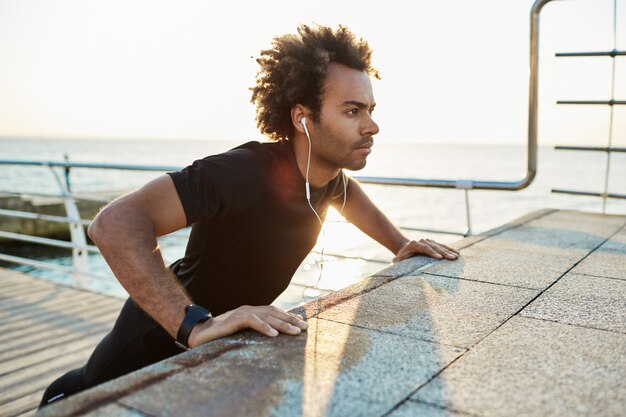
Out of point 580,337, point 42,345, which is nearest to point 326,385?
point 580,337

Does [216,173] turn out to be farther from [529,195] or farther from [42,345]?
[529,195]

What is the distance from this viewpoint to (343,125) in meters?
2.21

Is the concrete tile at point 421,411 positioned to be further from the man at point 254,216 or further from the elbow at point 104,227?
the elbow at point 104,227

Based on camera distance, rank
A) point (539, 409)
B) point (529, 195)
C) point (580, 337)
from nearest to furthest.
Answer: point (539, 409) → point (580, 337) → point (529, 195)

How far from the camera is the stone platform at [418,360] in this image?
1.04 metres

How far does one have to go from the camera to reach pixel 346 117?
2205 mm

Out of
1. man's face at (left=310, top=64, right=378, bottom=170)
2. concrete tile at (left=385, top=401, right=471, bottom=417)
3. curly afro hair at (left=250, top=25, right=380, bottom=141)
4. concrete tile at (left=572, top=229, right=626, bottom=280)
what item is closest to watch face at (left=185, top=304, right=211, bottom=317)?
concrete tile at (left=385, top=401, right=471, bottom=417)

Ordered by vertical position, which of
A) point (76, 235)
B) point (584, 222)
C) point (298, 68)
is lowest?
point (76, 235)

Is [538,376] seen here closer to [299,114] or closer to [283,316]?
[283,316]

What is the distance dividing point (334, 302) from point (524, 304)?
1.97 feet

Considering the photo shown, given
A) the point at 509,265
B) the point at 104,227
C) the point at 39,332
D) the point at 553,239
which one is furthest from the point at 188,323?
the point at 39,332

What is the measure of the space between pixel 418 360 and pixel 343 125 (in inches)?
46.4

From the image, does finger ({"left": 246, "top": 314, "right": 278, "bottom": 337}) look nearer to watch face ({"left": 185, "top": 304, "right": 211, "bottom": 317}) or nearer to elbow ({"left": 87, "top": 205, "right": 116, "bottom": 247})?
watch face ({"left": 185, "top": 304, "right": 211, "bottom": 317})

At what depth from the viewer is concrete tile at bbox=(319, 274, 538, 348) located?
146cm
